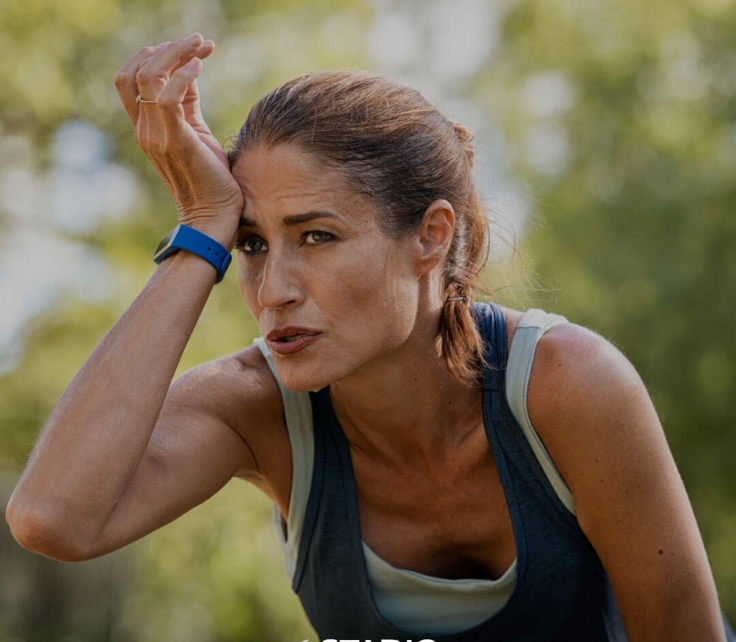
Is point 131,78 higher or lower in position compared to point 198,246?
higher

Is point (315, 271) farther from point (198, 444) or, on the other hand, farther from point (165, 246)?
point (198, 444)

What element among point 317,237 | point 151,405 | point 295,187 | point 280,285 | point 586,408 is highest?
point 295,187

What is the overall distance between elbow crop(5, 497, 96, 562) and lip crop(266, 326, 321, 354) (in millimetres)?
692

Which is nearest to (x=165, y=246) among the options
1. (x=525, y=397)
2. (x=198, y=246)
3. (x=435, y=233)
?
(x=198, y=246)

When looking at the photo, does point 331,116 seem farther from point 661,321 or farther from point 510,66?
point 510,66

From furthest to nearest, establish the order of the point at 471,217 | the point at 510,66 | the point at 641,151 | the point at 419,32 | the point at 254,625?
the point at 419,32
the point at 510,66
the point at 641,151
the point at 254,625
the point at 471,217

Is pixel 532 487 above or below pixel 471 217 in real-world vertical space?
below

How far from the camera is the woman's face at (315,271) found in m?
2.70

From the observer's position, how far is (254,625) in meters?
8.65

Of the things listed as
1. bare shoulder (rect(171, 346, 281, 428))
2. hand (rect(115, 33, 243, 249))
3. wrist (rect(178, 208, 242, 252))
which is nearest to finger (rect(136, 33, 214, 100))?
hand (rect(115, 33, 243, 249))

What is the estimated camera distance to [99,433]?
8.66 feet

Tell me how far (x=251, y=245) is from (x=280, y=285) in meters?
0.27

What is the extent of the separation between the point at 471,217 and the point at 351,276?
61cm

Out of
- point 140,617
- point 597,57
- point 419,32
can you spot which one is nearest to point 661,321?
point 597,57
